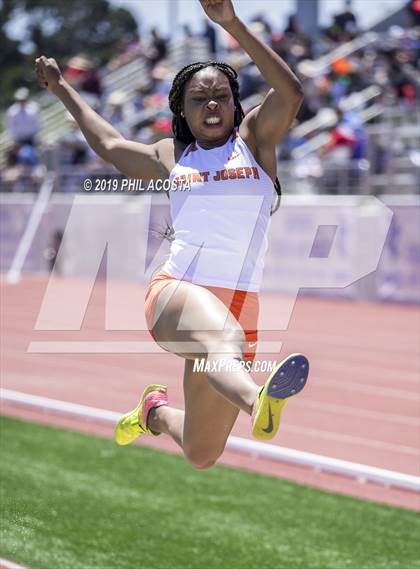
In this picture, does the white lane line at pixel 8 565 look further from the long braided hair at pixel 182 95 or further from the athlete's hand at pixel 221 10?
the athlete's hand at pixel 221 10

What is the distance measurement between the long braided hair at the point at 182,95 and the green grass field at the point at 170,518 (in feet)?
6.01

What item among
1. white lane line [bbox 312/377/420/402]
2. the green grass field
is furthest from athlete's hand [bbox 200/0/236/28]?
white lane line [bbox 312/377/420/402]

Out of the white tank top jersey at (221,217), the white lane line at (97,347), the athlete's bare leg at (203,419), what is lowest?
the white lane line at (97,347)

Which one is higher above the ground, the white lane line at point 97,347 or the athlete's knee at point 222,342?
the athlete's knee at point 222,342

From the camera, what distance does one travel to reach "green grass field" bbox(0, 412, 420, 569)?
5.07 meters

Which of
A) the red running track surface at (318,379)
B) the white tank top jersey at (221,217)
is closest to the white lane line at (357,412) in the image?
the red running track surface at (318,379)

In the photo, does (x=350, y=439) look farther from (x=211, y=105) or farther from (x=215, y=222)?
(x=211, y=105)

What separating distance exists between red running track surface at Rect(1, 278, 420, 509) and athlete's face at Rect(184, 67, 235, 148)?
10.3 ft

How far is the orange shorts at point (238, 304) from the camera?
13.4 ft

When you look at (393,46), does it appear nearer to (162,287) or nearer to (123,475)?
(123,475)

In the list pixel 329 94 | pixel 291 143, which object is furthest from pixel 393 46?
pixel 291 143

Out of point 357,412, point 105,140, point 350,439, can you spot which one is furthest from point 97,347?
point 105,140

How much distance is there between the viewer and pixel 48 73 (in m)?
4.75

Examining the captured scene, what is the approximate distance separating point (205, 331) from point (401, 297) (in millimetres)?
11123
